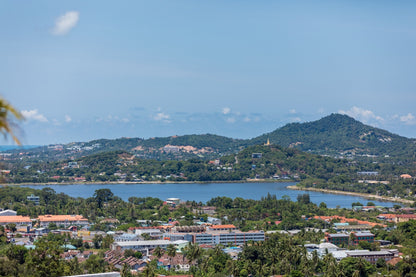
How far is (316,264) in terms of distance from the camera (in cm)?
2022

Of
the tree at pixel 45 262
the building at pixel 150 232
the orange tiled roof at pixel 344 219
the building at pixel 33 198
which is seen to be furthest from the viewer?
the building at pixel 33 198

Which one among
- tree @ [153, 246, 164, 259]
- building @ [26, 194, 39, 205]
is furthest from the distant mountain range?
tree @ [153, 246, 164, 259]

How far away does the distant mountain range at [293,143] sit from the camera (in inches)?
4670

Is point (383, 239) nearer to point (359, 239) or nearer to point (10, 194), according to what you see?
point (359, 239)

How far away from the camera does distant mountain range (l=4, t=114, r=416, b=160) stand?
11862cm

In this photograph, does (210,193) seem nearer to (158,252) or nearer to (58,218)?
(58,218)

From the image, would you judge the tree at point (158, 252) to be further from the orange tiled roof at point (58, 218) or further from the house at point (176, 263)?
the orange tiled roof at point (58, 218)

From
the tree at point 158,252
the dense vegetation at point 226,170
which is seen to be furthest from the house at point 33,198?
the dense vegetation at point 226,170

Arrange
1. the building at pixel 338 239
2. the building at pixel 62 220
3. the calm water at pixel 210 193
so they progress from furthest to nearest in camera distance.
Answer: the calm water at pixel 210 193
the building at pixel 62 220
the building at pixel 338 239

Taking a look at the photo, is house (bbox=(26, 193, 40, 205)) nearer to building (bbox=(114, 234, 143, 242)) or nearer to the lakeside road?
building (bbox=(114, 234, 143, 242))

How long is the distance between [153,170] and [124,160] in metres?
6.98

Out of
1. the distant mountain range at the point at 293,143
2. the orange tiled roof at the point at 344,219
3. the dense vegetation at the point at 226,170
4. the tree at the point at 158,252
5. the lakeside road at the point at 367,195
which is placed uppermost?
the distant mountain range at the point at 293,143

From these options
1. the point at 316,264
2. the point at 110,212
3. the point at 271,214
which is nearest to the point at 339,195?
the point at 271,214

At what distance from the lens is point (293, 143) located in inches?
5197
